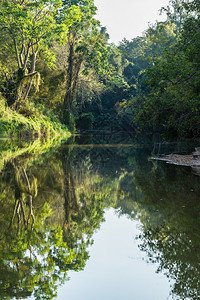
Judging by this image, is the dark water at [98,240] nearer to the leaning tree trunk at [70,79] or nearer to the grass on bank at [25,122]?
the grass on bank at [25,122]

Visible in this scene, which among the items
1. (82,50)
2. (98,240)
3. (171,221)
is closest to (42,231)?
(98,240)

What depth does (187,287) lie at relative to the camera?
2998mm

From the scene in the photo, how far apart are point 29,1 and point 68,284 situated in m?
27.2

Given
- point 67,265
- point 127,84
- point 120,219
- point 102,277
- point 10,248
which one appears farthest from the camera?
point 127,84

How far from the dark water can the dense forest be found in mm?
8156

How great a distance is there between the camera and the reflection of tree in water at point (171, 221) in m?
3.23

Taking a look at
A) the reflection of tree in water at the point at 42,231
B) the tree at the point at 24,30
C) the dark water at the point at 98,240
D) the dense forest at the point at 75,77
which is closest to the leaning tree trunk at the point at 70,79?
the dense forest at the point at 75,77

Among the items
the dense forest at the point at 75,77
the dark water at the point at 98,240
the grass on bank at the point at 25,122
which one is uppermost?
the dense forest at the point at 75,77

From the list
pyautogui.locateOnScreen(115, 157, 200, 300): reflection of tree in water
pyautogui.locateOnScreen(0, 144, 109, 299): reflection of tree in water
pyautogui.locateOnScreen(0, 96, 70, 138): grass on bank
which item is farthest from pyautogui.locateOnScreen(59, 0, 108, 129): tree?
pyautogui.locateOnScreen(0, 144, 109, 299): reflection of tree in water

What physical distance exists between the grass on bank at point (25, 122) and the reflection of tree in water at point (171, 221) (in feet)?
55.6

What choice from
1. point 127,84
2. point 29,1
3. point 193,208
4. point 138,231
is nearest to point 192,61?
point 193,208

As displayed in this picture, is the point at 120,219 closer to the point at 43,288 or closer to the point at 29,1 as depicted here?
the point at 43,288

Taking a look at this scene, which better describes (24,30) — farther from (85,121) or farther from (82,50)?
(85,121)

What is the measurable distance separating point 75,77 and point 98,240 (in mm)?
37758
